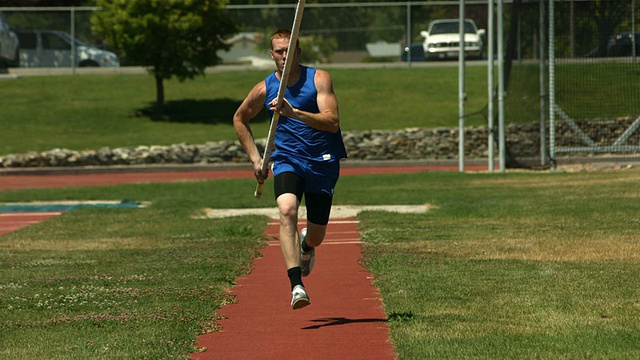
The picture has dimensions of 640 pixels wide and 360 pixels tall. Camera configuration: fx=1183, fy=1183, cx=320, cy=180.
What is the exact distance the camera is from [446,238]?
13.6m

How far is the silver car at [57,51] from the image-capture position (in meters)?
44.1

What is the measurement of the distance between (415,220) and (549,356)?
9.64 meters

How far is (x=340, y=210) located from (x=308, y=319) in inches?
406

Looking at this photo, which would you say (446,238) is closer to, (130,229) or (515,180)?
(130,229)

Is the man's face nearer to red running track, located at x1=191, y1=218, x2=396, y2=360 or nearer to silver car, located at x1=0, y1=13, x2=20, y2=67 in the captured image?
red running track, located at x1=191, y1=218, x2=396, y2=360

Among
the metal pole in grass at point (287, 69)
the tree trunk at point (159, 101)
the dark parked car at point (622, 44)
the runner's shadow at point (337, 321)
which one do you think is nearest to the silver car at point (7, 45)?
the tree trunk at point (159, 101)

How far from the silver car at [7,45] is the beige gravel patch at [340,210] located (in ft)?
84.5

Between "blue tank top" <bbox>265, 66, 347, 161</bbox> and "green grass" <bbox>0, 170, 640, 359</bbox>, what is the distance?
4.12 ft

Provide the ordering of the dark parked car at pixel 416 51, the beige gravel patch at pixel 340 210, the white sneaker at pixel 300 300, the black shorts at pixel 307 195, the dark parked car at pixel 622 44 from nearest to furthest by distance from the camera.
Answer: the white sneaker at pixel 300 300
the black shorts at pixel 307 195
the beige gravel patch at pixel 340 210
the dark parked car at pixel 622 44
the dark parked car at pixel 416 51

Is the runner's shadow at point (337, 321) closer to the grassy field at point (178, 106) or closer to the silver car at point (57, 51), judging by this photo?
the grassy field at point (178, 106)

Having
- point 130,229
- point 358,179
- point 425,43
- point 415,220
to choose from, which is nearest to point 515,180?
point 358,179

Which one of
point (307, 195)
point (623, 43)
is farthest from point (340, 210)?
point (623, 43)

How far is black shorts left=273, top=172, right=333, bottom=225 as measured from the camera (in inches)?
342

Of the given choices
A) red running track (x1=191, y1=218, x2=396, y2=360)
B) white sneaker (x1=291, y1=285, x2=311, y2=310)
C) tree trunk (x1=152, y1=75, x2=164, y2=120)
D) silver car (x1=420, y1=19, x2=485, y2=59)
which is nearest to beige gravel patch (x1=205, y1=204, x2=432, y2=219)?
red running track (x1=191, y1=218, x2=396, y2=360)
